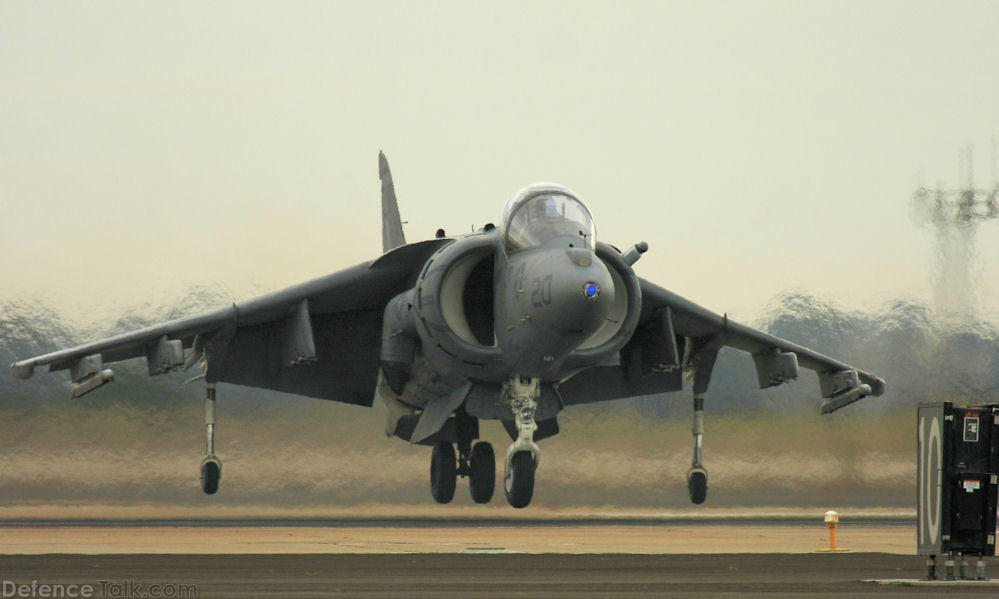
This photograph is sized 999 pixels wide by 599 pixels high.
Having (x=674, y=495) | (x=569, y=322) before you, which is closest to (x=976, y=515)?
(x=569, y=322)

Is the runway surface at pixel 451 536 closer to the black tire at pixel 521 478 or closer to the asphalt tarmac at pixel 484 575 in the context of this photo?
the black tire at pixel 521 478

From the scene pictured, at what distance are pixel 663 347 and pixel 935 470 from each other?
709 centimetres

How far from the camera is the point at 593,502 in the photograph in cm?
2175

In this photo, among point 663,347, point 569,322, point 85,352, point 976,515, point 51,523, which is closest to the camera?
point 976,515

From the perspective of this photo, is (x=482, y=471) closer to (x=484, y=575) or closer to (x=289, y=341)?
(x=289, y=341)

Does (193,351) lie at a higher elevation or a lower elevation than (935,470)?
higher

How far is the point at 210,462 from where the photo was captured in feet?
66.6

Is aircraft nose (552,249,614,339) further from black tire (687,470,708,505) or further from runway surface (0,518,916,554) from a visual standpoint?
black tire (687,470,708,505)

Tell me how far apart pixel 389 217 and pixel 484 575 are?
11.0 metres

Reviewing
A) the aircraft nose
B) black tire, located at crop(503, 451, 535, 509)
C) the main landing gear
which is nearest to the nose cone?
the aircraft nose

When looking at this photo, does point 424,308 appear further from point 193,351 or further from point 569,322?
point 193,351

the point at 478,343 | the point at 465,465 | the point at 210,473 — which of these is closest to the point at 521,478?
the point at 478,343

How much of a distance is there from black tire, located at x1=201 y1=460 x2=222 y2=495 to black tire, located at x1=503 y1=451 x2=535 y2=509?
464 cm

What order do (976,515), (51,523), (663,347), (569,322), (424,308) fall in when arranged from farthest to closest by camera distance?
(51,523), (663,347), (424,308), (569,322), (976,515)
